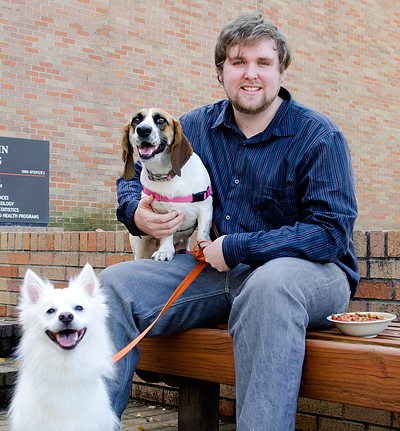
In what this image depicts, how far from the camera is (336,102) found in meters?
10.0

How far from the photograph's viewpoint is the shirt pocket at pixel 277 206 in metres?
2.31

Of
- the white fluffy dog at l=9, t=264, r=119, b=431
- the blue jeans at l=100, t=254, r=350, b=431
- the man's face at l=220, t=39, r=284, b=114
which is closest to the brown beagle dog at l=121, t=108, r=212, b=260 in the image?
the blue jeans at l=100, t=254, r=350, b=431

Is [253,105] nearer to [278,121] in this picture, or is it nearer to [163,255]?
[278,121]

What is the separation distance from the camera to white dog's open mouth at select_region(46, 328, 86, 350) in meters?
1.80

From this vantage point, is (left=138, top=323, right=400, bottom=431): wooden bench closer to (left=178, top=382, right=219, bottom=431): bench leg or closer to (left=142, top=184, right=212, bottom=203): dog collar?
(left=178, top=382, right=219, bottom=431): bench leg

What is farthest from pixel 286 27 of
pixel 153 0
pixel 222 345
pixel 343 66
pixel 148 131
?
pixel 222 345

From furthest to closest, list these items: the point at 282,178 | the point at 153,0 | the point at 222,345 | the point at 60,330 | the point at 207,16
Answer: the point at 207,16 < the point at 153,0 < the point at 282,178 < the point at 222,345 < the point at 60,330

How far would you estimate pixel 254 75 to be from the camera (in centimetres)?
238

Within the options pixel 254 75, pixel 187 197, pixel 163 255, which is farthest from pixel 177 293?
pixel 254 75

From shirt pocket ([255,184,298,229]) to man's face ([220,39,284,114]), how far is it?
0.39m

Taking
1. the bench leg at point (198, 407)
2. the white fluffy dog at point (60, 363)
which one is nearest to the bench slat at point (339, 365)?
the bench leg at point (198, 407)

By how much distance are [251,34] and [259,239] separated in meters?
0.93

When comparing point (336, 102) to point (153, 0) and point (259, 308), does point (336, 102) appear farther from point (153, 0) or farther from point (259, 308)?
point (259, 308)

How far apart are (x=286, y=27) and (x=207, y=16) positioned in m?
1.68
